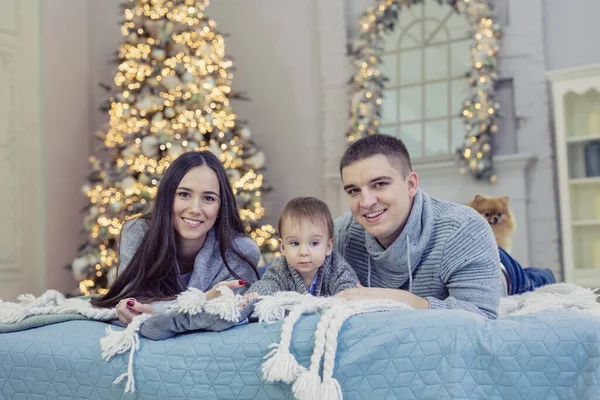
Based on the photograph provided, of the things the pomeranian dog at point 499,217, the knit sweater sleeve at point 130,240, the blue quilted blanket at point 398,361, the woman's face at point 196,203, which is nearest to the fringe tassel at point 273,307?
the blue quilted blanket at point 398,361

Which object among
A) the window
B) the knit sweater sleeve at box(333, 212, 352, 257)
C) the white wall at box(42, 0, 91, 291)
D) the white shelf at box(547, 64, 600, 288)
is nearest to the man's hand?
the knit sweater sleeve at box(333, 212, 352, 257)

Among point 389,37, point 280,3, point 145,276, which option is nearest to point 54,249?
point 280,3

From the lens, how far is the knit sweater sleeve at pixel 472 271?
185cm

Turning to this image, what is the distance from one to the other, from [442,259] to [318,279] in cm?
38

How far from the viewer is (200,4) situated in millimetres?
4891

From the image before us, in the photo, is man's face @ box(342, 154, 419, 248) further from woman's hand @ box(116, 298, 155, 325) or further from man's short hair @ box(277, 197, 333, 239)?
woman's hand @ box(116, 298, 155, 325)

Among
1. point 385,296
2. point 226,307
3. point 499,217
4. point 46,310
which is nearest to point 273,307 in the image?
point 226,307

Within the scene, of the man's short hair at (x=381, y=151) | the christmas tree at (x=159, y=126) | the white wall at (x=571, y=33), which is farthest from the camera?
the christmas tree at (x=159, y=126)

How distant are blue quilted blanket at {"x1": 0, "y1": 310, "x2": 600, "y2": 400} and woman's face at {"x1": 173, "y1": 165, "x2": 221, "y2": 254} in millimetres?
693

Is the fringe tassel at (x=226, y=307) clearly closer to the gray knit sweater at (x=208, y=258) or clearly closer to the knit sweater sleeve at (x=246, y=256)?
the gray knit sweater at (x=208, y=258)

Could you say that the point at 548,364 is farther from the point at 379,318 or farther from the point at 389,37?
the point at 389,37

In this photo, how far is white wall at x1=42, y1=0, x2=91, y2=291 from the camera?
5.36 meters

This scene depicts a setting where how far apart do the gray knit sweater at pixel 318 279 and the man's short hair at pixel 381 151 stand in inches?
12.0

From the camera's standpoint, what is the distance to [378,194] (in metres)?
1.97
